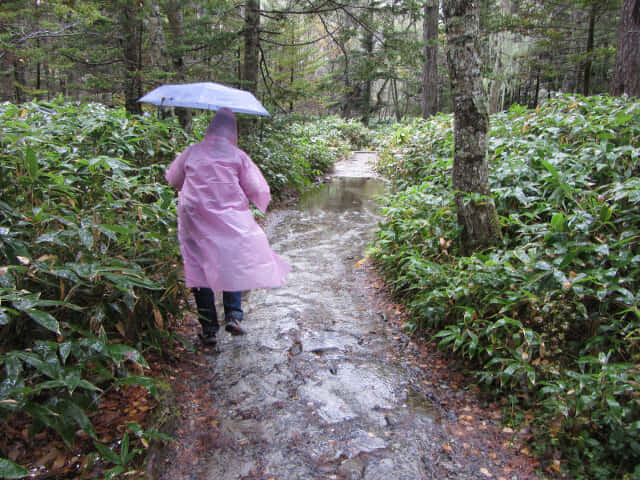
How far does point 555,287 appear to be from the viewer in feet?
10.9

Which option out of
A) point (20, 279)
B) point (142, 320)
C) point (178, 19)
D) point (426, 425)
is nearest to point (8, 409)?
point (20, 279)

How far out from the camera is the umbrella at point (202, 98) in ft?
11.6

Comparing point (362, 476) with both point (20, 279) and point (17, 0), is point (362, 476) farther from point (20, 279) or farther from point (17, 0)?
point (17, 0)

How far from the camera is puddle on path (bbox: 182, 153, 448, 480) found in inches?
99.2

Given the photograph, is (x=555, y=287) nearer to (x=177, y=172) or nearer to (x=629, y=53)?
(x=177, y=172)

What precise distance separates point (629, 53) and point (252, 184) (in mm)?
7618

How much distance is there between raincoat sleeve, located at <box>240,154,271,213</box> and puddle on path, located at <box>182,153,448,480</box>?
1342 mm

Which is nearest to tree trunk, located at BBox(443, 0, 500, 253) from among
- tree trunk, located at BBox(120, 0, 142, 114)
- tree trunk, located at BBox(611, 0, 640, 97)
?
tree trunk, located at BBox(611, 0, 640, 97)

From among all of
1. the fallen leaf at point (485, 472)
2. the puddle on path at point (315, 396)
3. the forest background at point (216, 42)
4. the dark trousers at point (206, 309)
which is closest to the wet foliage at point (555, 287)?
the fallen leaf at point (485, 472)

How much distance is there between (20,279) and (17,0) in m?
9.07

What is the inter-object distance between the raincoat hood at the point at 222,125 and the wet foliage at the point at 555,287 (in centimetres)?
233

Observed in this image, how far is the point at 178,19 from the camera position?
25.8ft

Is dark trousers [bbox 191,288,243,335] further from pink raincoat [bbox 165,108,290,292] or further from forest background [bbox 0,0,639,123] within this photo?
forest background [bbox 0,0,639,123]

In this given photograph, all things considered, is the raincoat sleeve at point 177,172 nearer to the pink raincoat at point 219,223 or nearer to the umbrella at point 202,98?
the pink raincoat at point 219,223
